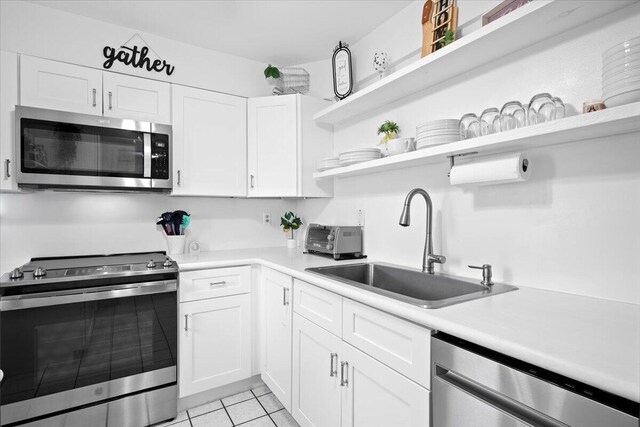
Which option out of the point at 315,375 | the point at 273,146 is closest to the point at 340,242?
the point at 315,375

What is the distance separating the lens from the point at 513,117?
126 centimetres

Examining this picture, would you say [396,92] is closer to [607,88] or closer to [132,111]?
[607,88]

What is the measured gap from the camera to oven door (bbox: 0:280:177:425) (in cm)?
156

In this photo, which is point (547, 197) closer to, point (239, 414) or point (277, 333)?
point (277, 333)

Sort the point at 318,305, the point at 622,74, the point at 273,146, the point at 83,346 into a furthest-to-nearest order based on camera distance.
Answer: the point at 273,146 < the point at 83,346 < the point at 318,305 < the point at 622,74

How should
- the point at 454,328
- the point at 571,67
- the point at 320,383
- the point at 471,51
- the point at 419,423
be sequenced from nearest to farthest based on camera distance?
the point at 454,328
the point at 419,423
the point at 571,67
the point at 471,51
the point at 320,383

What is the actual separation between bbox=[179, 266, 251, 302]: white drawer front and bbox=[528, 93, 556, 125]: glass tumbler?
1.83m

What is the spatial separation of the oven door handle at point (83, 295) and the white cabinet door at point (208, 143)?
28.1 inches

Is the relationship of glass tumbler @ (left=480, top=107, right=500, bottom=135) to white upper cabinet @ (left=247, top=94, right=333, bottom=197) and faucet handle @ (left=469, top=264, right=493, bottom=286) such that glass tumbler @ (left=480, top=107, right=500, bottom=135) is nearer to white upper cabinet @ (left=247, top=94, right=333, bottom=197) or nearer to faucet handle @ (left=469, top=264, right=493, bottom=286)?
faucet handle @ (left=469, top=264, right=493, bottom=286)

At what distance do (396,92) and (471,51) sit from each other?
538mm

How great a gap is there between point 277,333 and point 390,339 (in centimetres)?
105

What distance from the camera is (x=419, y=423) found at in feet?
3.38

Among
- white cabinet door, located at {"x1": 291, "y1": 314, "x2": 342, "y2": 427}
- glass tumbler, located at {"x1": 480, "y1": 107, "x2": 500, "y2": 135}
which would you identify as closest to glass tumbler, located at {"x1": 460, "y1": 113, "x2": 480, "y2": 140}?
glass tumbler, located at {"x1": 480, "y1": 107, "x2": 500, "y2": 135}

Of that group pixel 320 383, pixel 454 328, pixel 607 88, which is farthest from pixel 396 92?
pixel 320 383
